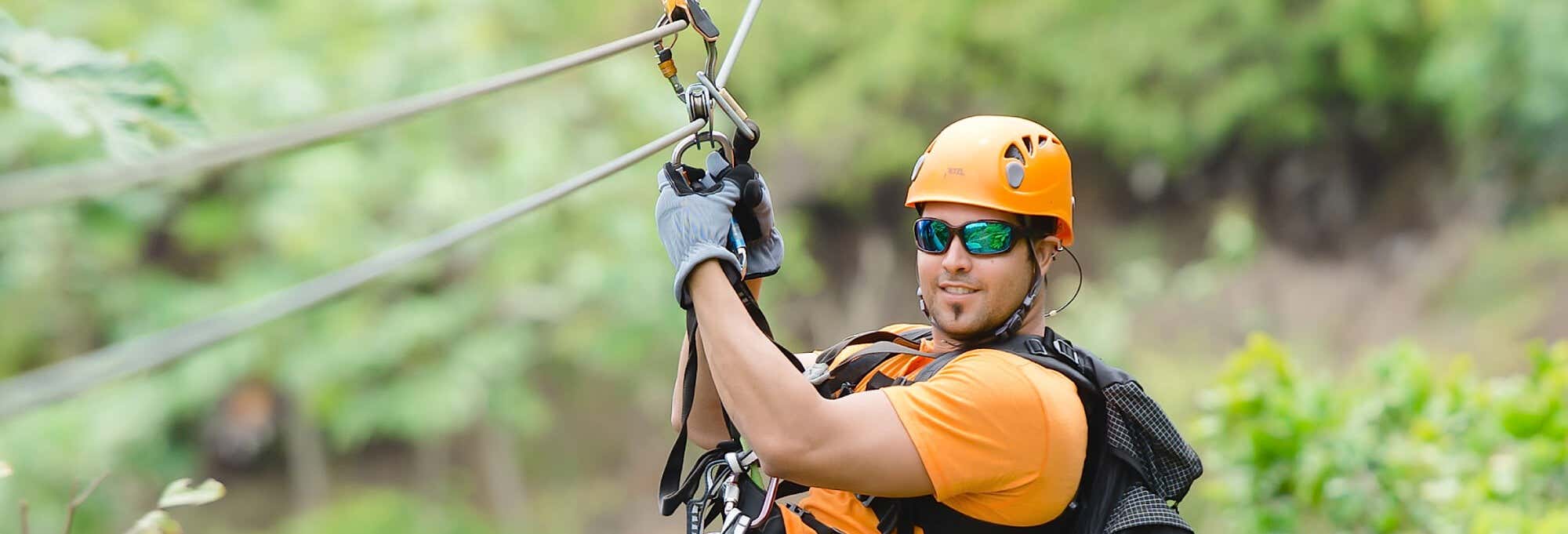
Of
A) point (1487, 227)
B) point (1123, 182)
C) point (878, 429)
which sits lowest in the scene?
point (878, 429)

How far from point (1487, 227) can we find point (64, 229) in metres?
11.6

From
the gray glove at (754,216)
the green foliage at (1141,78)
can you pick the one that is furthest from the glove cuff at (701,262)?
the green foliage at (1141,78)

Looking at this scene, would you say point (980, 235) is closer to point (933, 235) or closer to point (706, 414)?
point (933, 235)

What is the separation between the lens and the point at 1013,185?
236 centimetres

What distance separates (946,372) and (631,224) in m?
7.61

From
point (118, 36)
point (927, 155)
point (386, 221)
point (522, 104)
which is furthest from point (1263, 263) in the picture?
point (927, 155)

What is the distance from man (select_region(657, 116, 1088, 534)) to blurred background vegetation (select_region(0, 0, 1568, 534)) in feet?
15.8

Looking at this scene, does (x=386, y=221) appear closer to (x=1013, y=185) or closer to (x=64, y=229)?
(x=64, y=229)

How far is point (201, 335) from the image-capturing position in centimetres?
153

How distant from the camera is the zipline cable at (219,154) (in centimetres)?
121

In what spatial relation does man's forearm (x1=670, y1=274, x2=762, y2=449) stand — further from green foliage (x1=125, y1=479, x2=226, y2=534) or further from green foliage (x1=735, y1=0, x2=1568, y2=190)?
green foliage (x1=735, y1=0, x2=1568, y2=190)

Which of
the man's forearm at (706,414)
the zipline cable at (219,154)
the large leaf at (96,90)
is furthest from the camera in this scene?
the man's forearm at (706,414)

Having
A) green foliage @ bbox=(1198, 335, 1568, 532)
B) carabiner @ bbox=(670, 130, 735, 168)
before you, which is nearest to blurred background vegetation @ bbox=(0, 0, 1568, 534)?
green foliage @ bbox=(1198, 335, 1568, 532)

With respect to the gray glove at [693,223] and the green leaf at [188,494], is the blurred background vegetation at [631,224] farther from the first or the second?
the green leaf at [188,494]
